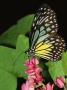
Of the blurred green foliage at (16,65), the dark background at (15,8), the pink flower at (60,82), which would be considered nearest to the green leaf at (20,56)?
the blurred green foliage at (16,65)

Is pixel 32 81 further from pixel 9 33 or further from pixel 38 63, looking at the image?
pixel 9 33

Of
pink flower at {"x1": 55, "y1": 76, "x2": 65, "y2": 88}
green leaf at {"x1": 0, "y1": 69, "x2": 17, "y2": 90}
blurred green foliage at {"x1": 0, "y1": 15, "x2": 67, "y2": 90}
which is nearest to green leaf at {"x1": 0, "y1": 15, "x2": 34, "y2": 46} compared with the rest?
blurred green foliage at {"x1": 0, "y1": 15, "x2": 67, "y2": 90}

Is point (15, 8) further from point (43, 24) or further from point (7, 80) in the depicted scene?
point (7, 80)

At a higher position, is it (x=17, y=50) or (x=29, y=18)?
(x=29, y=18)

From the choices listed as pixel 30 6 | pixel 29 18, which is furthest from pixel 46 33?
pixel 30 6

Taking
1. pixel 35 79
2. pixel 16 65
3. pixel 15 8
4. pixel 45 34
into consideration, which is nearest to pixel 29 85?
pixel 35 79

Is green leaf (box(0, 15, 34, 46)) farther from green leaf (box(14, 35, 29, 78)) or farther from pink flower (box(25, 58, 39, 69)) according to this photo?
pink flower (box(25, 58, 39, 69))
